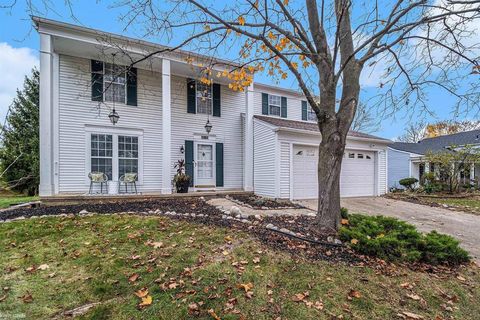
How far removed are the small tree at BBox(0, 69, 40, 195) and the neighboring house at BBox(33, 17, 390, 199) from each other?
6751 millimetres

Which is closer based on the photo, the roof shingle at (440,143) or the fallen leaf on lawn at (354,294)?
the fallen leaf on lawn at (354,294)

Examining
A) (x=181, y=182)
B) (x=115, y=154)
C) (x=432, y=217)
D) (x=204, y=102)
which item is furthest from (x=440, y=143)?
(x=115, y=154)

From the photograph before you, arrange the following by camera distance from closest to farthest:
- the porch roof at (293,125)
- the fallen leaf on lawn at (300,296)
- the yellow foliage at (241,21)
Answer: the fallen leaf on lawn at (300,296) < the yellow foliage at (241,21) < the porch roof at (293,125)

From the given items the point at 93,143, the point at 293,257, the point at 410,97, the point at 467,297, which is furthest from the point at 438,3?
the point at 93,143

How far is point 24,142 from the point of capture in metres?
16.2

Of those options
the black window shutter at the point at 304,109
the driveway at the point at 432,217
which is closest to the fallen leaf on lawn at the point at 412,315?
the driveway at the point at 432,217

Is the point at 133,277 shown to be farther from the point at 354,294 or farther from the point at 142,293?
the point at 354,294

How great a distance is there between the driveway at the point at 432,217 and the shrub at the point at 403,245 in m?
1.06

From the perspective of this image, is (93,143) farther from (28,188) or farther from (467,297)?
(467,297)

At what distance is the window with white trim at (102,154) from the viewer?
9.79 m

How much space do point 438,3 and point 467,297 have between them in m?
4.84

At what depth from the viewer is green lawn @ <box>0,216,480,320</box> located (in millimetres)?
2559

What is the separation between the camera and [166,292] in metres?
2.75

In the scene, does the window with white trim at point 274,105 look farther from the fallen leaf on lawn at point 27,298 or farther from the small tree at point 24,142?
the small tree at point 24,142
